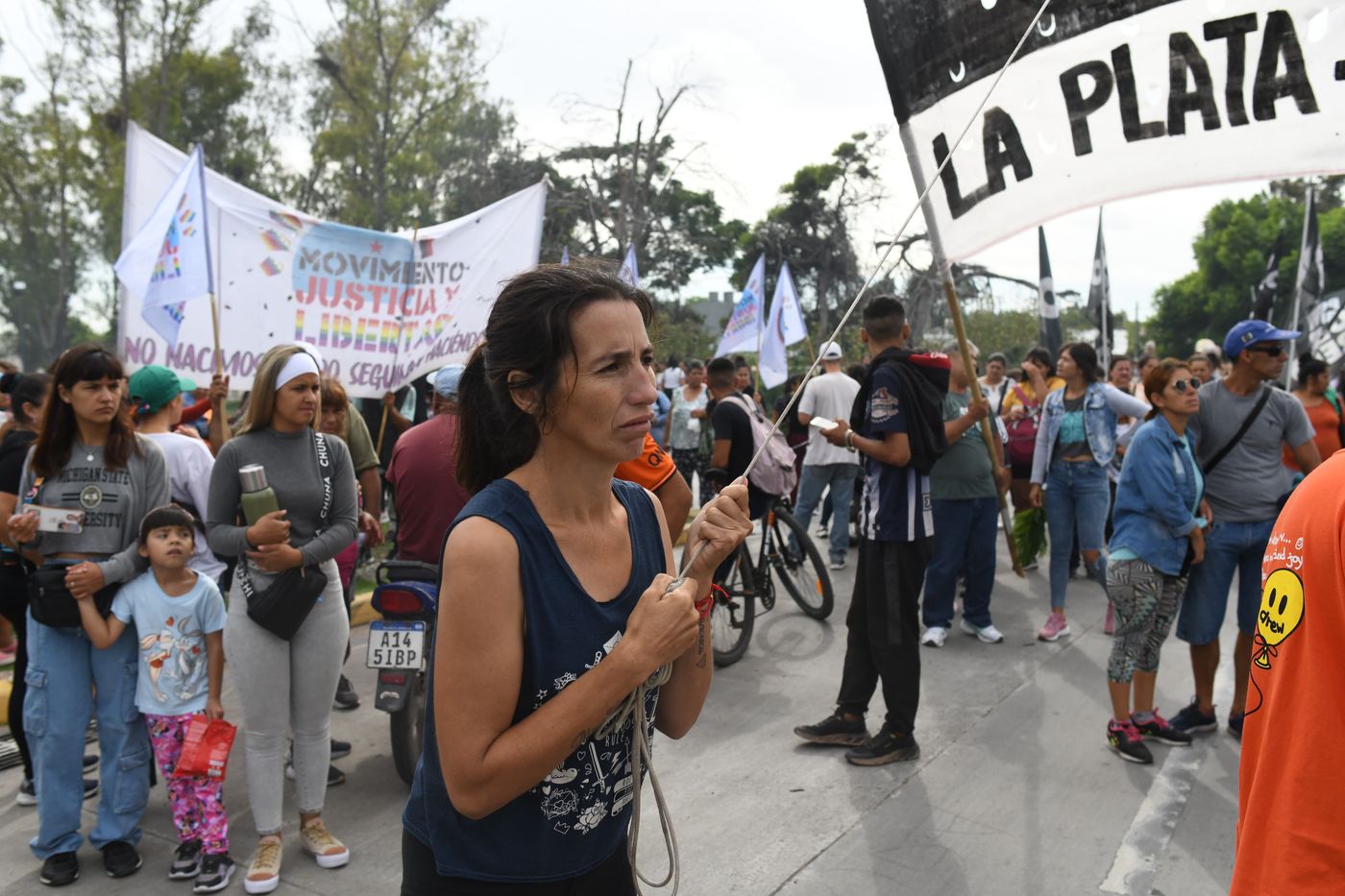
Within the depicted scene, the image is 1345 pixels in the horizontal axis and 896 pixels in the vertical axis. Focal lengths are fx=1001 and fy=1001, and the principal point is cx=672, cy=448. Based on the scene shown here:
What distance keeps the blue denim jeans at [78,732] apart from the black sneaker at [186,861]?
0.81 ft

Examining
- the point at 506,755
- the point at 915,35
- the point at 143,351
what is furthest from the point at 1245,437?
the point at 143,351

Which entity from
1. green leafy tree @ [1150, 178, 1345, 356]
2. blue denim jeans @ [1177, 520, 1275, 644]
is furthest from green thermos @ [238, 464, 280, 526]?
green leafy tree @ [1150, 178, 1345, 356]

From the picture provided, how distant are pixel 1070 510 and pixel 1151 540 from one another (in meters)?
2.44

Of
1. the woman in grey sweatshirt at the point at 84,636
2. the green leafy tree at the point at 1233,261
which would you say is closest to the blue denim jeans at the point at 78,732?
the woman in grey sweatshirt at the point at 84,636

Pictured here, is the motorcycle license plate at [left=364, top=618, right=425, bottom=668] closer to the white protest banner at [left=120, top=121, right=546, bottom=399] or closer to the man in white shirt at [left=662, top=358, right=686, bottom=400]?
the white protest banner at [left=120, top=121, right=546, bottom=399]

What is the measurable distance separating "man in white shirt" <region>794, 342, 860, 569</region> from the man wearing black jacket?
397 cm

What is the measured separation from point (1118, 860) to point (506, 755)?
10.5ft

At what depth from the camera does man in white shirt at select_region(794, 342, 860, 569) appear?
8.81m

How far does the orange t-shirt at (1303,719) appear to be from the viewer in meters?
1.30

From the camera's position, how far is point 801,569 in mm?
7109

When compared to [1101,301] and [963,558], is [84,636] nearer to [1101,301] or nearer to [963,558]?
[963,558]

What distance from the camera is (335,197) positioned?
29.5 m

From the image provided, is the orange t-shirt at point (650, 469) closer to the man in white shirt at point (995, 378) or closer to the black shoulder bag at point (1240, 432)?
the black shoulder bag at point (1240, 432)

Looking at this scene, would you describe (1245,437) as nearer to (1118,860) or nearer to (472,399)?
(1118,860)
